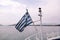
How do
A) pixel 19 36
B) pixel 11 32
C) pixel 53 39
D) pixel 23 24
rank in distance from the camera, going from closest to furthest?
pixel 23 24
pixel 53 39
pixel 19 36
pixel 11 32

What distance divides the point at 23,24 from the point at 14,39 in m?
9.27

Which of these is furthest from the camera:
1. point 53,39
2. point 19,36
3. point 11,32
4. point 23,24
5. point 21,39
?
point 11,32

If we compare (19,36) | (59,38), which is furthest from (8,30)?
(59,38)

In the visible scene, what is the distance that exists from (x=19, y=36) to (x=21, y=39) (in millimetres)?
1116

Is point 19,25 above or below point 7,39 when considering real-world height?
above

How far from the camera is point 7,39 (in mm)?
15961

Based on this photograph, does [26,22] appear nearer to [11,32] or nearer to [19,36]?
[19,36]

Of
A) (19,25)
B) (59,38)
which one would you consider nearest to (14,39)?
(59,38)

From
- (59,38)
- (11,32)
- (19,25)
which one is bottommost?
(11,32)

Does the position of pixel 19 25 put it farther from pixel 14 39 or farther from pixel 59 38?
pixel 14 39

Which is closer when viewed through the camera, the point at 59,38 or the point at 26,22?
the point at 26,22

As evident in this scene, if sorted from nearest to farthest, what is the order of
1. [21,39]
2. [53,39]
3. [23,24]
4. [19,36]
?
[23,24] < [53,39] < [21,39] < [19,36]

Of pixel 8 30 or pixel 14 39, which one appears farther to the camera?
pixel 8 30

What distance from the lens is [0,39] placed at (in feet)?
52.5
